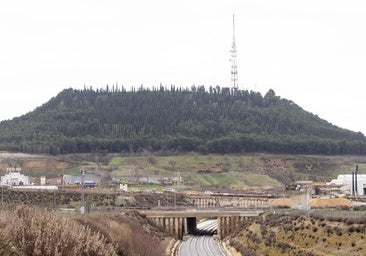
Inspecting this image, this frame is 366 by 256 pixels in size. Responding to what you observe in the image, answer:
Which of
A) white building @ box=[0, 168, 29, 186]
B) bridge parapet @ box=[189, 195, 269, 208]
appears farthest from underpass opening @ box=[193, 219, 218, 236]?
white building @ box=[0, 168, 29, 186]

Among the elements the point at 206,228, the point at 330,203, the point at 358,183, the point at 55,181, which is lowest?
the point at 206,228

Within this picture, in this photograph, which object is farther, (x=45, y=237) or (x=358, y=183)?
(x=358, y=183)

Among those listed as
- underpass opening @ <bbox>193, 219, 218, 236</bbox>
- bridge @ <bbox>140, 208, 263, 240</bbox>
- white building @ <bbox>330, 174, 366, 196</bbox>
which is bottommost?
underpass opening @ <bbox>193, 219, 218, 236</bbox>

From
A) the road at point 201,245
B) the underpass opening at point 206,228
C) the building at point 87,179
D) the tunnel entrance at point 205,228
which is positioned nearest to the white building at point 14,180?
the building at point 87,179

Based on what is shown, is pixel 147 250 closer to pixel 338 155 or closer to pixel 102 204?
pixel 102 204

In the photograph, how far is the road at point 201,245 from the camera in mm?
67875

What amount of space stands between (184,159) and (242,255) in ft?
380

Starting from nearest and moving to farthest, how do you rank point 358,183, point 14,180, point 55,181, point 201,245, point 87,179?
point 201,245 < point 358,183 < point 14,180 < point 55,181 < point 87,179

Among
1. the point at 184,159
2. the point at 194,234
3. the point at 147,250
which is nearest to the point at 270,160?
the point at 184,159

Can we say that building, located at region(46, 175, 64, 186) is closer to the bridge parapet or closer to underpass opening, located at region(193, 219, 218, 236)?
the bridge parapet

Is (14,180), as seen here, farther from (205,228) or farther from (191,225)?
(191,225)

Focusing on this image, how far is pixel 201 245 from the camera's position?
7606cm

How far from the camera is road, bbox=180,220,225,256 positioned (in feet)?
223

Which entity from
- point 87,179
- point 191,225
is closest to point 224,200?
point 191,225
